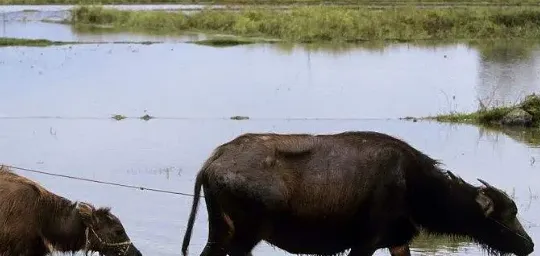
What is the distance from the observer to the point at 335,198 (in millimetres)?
5922

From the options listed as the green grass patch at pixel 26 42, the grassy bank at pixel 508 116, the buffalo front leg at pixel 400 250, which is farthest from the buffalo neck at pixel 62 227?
the green grass patch at pixel 26 42

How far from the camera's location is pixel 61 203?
5984 mm

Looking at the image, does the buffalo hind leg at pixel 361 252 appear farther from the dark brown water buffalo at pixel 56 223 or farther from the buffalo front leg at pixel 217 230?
the dark brown water buffalo at pixel 56 223

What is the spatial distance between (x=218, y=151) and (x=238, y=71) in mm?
15066

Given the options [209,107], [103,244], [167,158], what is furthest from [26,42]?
[103,244]

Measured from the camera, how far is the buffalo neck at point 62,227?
19.4ft

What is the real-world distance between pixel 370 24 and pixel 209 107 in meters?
15.3

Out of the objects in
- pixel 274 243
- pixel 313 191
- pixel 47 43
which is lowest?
pixel 47 43

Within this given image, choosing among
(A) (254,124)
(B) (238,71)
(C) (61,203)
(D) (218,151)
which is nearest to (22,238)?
(C) (61,203)

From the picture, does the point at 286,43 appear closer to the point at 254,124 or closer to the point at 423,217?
the point at 254,124

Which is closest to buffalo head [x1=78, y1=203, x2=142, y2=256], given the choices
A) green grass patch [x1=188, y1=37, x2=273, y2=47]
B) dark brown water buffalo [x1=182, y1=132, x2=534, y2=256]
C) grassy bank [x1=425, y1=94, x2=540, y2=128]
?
dark brown water buffalo [x1=182, y1=132, x2=534, y2=256]

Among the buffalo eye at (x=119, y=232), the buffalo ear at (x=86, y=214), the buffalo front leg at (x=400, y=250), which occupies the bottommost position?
the buffalo front leg at (x=400, y=250)

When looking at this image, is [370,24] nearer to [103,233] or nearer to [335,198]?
[335,198]

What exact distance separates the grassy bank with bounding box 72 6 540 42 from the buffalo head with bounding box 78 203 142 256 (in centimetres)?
2308
